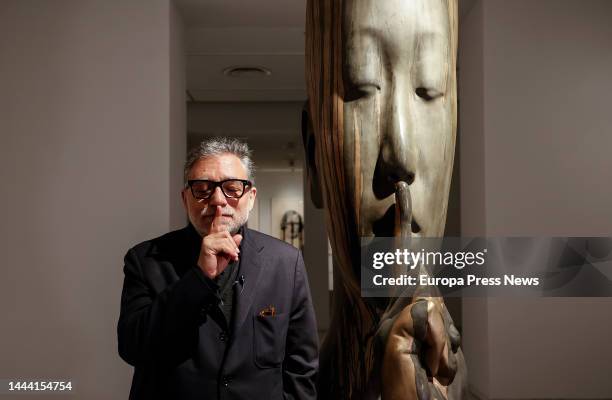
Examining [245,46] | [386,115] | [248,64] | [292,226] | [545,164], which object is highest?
[248,64]

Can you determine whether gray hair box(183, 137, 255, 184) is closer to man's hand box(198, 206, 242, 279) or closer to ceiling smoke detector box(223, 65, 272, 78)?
man's hand box(198, 206, 242, 279)

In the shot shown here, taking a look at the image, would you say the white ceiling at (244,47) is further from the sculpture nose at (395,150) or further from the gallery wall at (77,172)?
the sculpture nose at (395,150)

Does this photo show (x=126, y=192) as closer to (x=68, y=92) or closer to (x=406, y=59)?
(x=68, y=92)

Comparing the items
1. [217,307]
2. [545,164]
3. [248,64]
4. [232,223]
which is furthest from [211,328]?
[248,64]

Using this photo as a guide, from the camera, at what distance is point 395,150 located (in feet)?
3.24

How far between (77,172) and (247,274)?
2560 mm

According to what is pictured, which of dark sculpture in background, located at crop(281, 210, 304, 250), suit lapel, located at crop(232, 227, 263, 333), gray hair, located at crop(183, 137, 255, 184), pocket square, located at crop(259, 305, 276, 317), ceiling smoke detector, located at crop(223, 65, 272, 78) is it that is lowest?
pocket square, located at crop(259, 305, 276, 317)

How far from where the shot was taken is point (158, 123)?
3.54 meters

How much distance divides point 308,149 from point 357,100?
20 centimetres

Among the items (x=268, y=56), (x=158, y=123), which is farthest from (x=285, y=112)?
(x=158, y=123)

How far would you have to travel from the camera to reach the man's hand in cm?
100

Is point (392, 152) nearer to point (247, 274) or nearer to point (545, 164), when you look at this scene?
point (247, 274)

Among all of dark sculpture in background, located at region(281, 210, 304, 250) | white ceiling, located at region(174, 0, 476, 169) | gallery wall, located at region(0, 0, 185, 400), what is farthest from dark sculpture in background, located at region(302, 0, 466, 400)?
dark sculpture in background, located at region(281, 210, 304, 250)

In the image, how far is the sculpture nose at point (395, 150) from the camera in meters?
0.98
